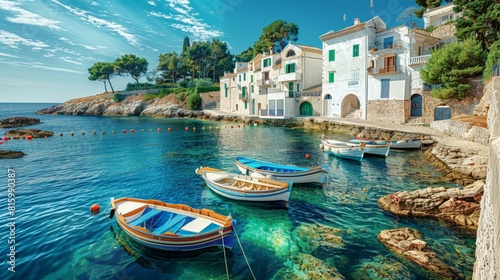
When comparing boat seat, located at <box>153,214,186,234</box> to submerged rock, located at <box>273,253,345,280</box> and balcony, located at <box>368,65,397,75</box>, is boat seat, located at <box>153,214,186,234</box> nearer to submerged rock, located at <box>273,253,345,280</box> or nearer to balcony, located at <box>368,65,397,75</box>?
submerged rock, located at <box>273,253,345,280</box>

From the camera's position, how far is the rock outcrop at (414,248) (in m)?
8.13

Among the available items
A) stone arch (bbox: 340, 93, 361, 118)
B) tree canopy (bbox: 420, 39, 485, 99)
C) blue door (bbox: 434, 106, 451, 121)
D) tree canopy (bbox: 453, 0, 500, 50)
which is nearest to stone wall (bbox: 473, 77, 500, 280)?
tree canopy (bbox: 420, 39, 485, 99)

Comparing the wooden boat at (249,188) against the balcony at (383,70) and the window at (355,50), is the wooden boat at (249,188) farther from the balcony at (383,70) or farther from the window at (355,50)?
the window at (355,50)

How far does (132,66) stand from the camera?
93688 mm

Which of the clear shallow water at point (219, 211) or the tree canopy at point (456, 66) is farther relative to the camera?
the tree canopy at point (456, 66)

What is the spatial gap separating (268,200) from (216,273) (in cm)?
518

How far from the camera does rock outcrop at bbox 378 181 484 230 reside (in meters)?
11.1

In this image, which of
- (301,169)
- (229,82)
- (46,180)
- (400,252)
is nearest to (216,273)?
(400,252)

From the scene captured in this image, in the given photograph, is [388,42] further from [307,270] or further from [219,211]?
[307,270]

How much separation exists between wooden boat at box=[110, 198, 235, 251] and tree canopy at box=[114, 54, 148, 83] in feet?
308

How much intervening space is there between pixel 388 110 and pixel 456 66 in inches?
362

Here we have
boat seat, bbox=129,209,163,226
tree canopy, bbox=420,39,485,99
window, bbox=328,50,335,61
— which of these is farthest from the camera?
window, bbox=328,50,335,61

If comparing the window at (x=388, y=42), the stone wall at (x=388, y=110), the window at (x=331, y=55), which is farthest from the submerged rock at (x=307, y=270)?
the window at (x=331, y=55)

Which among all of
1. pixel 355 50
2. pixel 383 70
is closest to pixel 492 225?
pixel 383 70
